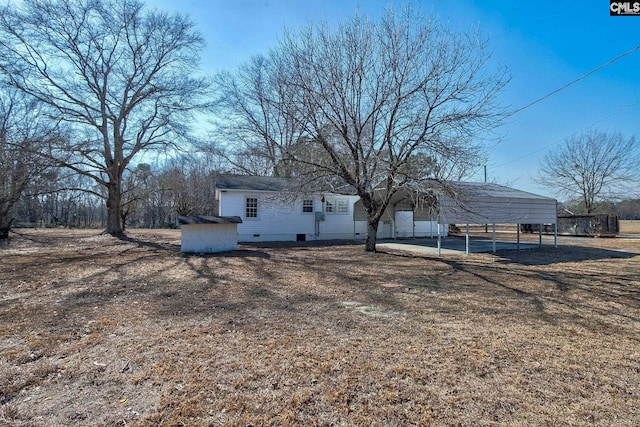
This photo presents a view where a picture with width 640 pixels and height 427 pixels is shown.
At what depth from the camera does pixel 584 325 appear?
424 centimetres

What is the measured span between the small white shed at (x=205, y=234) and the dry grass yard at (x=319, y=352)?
15.6 ft

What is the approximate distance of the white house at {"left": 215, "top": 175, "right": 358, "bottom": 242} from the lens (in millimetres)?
16266

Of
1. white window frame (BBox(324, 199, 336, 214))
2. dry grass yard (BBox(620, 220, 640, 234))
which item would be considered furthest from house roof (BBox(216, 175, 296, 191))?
dry grass yard (BBox(620, 220, 640, 234))

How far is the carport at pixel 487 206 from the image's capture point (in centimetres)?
993

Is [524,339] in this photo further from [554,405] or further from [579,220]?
[579,220]

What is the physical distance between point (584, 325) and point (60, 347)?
6.34 metres

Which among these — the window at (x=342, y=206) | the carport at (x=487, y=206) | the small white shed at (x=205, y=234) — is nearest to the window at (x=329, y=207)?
the window at (x=342, y=206)

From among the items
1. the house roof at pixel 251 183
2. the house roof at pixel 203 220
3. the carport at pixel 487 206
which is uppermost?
the house roof at pixel 251 183

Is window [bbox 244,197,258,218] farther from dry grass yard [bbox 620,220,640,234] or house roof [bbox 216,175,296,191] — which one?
dry grass yard [bbox 620,220,640,234]

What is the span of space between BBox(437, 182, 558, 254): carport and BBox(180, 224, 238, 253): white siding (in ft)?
26.0

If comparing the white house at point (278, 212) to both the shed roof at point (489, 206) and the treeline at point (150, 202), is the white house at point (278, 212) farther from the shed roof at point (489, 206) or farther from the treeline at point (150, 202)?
the treeline at point (150, 202)

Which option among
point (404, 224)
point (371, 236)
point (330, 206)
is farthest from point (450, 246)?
point (330, 206)

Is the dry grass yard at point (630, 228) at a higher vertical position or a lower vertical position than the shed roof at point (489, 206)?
lower

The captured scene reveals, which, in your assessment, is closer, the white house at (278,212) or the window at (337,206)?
the white house at (278,212)
